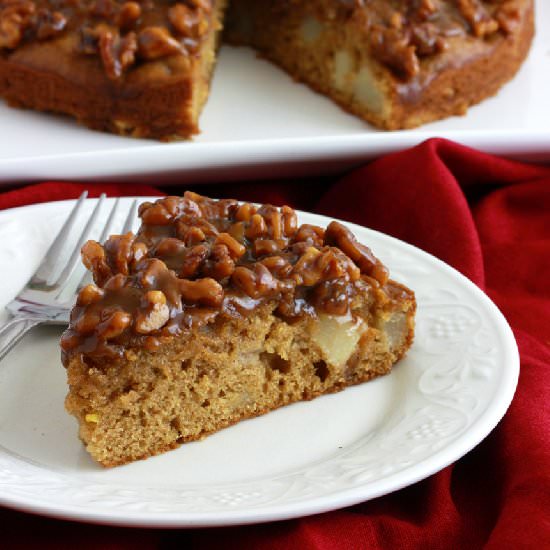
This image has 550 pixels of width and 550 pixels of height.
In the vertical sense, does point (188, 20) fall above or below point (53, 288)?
above

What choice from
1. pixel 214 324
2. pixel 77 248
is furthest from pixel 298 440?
pixel 77 248

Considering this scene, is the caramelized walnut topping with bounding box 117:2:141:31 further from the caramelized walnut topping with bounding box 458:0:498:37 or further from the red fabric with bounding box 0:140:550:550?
the caramelized walnut topping with bounding box 458:0:498:37

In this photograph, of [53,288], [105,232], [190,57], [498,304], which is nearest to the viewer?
[53,288]

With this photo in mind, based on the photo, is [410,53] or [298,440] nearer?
[298,440]

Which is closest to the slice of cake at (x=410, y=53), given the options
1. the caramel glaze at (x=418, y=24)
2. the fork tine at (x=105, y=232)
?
the caramel glaze at (x=418, y=24)

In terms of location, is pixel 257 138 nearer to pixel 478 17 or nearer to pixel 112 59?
pixel 112 59

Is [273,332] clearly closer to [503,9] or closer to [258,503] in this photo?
[258,503]

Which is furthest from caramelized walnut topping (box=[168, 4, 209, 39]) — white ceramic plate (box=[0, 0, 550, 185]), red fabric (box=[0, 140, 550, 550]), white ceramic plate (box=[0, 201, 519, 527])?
white ceramic plate (box=[0, 201, 519, 527])
